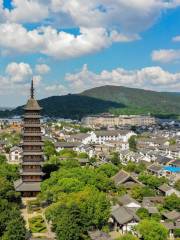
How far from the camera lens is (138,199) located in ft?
151

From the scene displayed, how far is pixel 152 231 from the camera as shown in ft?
105

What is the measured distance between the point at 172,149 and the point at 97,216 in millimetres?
58727

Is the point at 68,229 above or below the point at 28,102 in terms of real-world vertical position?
below

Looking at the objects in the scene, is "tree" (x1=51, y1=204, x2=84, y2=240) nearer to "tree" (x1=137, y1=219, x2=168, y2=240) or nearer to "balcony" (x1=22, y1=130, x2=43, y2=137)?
"tree" (x1=137, y1=219, x2=168, y2=240)

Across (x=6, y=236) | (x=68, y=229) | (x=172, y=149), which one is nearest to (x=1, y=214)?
(x=6, y=236)

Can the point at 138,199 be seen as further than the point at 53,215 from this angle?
Yes

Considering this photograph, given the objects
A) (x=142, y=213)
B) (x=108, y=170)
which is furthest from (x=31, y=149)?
(x=142, y=213)

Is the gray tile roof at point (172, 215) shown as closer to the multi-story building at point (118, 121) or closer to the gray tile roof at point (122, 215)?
the gray tile roof at point (122, 215)

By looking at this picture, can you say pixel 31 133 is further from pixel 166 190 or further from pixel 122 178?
pixel 166 190

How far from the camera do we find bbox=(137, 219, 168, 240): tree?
31781 millimetres

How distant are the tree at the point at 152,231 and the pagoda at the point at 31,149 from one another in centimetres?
2043

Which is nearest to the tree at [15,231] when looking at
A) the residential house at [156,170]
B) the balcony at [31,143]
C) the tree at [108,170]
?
the balcony at [31,143]

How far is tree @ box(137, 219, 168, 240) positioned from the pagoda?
67.0 feet

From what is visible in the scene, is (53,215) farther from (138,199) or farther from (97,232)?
(138,199)
